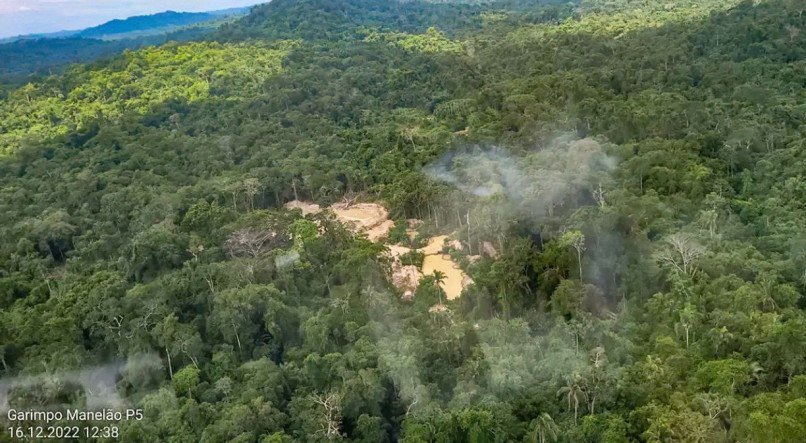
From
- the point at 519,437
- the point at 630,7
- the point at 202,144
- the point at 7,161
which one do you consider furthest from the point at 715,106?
the point at 630,7

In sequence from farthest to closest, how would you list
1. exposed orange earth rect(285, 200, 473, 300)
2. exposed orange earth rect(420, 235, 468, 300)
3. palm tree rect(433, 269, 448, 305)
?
1. exposed orange earth rect(285, 200, 473, 300)
2. exposed orange earth rect(420, 235, 468, 300)
3. palm tree rect(433, 269, 448, 305)

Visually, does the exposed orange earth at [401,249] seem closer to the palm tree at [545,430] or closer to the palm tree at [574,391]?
the palm tree at [574,391]

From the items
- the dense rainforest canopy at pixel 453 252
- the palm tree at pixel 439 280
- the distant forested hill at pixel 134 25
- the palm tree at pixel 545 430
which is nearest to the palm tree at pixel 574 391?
the dense rainforest canopy at pixel 453 252

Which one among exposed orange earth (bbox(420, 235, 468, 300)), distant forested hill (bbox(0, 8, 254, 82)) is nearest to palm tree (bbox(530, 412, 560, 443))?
exposed orange earth (bbox(420, 235, 468, 300))

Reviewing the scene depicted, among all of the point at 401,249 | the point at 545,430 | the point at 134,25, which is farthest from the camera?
the point at 134,25

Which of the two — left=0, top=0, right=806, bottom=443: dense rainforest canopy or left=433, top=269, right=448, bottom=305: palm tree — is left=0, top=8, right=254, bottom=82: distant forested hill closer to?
left=0, top=0, right=806, bottom=443: dense rainforest canopy

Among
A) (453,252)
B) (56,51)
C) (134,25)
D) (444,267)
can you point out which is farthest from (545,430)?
(134,25)

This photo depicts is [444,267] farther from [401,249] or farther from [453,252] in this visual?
[401,249]
